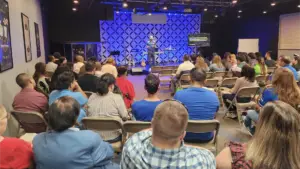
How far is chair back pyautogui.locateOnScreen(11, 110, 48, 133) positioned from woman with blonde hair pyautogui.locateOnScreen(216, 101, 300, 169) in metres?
2.16

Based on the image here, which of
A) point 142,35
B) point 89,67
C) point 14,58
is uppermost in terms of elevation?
point 142,35

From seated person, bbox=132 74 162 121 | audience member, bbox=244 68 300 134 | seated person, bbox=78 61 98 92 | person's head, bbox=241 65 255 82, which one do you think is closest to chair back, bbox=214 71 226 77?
person's head, bbox=241 65 255 82

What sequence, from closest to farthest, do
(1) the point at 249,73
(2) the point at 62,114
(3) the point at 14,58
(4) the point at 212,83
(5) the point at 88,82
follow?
(2) the point at 62,114 → (5) the point at 88,82 → (1) the point at 249,73 → (3) the point at 14,58 → (4) the point at 212,83

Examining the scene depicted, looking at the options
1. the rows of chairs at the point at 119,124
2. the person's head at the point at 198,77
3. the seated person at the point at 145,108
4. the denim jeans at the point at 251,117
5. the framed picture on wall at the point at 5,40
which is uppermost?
the framed picture on wall at the point at 5,40

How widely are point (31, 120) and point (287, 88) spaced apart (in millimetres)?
3087

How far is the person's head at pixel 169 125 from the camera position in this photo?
1.20 m

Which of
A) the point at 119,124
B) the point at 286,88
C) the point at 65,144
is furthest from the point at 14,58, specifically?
the point at 286,88

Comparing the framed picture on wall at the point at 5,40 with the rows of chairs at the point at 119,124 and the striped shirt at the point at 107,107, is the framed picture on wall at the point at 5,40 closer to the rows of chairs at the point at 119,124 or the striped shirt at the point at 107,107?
the rows of chairs at the point at 119,124

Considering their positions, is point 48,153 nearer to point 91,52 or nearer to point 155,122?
point 155,122

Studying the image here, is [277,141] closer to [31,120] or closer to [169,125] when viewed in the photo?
[169,125]

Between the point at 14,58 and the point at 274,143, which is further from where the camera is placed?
the point at 14,58

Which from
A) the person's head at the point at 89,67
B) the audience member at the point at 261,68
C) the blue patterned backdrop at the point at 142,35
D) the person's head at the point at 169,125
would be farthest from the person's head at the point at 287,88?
the blue patterned backdrop at the point at 142,35

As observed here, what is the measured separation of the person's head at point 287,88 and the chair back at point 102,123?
2.03m

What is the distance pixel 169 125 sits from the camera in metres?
1.21
